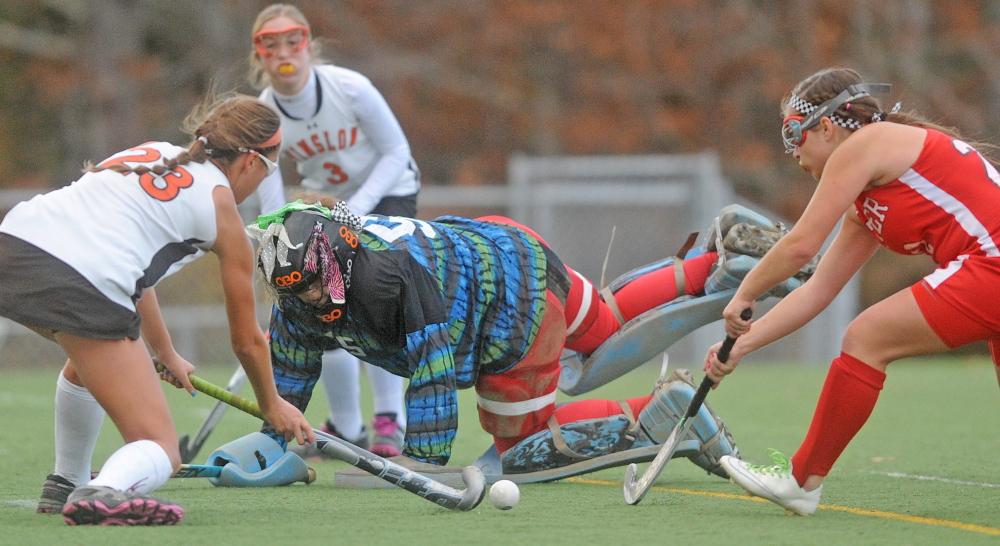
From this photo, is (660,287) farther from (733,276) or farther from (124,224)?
(124,224)

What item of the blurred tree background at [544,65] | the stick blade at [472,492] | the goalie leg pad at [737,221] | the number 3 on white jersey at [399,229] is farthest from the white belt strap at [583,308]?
the blurred tree background at [544,65]

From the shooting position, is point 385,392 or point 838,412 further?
point 385,392

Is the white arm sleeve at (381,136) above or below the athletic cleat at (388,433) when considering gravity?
above

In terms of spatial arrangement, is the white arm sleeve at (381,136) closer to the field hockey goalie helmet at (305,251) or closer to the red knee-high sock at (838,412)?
the field hockey goalie helmet at (305,251)

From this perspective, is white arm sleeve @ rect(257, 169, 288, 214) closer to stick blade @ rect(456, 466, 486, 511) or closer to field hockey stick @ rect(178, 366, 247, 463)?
field hockey stick @ rect(178, 366, 247, 463)

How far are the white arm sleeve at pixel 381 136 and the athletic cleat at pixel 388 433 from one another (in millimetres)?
838

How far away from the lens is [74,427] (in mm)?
3373

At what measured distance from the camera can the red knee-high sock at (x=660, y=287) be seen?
4418 mm

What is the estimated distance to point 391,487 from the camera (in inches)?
152

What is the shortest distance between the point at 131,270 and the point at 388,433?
6.63 ft

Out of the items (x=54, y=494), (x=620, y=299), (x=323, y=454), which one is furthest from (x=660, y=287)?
(x=54, y=494)

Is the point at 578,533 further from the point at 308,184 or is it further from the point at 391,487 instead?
the point at 308,184

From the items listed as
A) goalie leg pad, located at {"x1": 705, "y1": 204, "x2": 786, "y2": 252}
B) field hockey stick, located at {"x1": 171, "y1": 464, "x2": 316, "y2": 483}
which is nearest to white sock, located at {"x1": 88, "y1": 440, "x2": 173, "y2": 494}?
field hockey stick, located at {"x1": 171, "y1": 464, "x2": 316, "y2": 483}

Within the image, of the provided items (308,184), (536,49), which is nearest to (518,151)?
(536,49)
